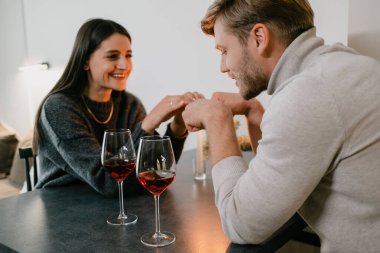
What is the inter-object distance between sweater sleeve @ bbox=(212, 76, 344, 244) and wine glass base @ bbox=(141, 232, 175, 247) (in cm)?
18

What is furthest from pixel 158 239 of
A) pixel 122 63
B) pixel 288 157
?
pixel 122 63

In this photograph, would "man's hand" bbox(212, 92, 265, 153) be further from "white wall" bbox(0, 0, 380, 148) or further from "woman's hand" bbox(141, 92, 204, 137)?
"white wall" bbox(0, 0, 380, 148)

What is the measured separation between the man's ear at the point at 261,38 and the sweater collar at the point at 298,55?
64 mm

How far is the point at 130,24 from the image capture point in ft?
9.37

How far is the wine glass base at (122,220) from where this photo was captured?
0.96 metres

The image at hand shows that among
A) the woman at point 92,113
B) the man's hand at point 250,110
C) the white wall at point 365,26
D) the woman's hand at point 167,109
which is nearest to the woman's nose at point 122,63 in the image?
the woman at point 92,113

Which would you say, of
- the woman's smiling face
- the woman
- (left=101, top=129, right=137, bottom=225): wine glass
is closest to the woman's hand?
the woman

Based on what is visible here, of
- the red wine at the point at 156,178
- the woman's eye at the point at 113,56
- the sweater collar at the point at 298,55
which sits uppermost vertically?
the sweater collar at the point at 298,55

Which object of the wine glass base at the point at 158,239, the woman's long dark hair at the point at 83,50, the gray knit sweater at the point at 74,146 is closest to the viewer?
the wine glass base at the point at 158,239

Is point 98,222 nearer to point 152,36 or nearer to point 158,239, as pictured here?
point 158,239

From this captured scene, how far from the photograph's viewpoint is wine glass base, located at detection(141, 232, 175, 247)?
2.73 feet

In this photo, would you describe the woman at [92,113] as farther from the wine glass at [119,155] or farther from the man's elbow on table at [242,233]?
the man's elbow on table at [242,233]

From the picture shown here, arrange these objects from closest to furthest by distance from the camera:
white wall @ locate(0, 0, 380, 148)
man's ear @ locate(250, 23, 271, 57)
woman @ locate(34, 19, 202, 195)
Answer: man's ear @ locate(250, 23, 271, 57) → woman @ locate(34, 19, 202, 195) → white wall @ locate(0, 0, 380, 148)

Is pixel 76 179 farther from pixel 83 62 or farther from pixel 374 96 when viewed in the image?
pixel 374 96
